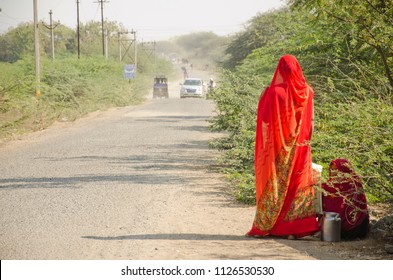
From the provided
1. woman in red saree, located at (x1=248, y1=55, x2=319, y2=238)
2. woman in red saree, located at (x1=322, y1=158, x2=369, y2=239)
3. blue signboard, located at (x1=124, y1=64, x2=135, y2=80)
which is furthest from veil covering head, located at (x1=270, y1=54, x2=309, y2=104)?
blue signboard, located at (x1=124, y1=64, x2=135, y2=80)

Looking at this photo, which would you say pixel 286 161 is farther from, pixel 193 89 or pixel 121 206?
pixel 193 89

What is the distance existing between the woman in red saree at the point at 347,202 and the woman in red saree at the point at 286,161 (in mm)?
267

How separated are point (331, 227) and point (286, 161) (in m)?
0.74

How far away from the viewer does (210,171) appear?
12906 millimetres

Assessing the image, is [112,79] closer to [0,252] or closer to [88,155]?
[88,155]

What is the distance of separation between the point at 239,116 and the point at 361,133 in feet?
18.7

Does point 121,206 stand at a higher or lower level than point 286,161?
lower

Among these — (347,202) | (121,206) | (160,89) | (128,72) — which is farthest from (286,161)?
(160,89)

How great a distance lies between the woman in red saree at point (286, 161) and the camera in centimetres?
741

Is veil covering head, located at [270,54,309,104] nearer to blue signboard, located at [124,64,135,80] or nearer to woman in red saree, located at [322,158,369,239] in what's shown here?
woman in red saree, located at [322,158,369,239]

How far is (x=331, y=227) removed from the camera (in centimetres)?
738

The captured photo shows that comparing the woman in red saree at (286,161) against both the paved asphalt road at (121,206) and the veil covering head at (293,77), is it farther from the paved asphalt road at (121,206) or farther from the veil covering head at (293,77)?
the paved asphalt road at (121,206)

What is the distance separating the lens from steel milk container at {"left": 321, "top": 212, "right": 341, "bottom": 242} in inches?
290
